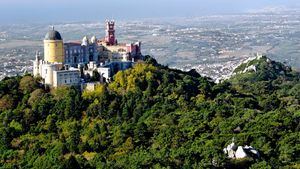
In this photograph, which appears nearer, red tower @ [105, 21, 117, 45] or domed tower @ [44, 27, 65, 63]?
domed tower @ [44, 27, 65, 63]

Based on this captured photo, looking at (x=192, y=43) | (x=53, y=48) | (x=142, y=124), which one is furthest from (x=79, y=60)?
(x=192, y=43)

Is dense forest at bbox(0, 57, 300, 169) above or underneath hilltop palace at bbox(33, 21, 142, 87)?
underneath

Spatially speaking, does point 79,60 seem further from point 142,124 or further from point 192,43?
point 192,43

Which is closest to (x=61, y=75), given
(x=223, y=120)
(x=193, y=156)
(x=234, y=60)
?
(x=223, y=120)

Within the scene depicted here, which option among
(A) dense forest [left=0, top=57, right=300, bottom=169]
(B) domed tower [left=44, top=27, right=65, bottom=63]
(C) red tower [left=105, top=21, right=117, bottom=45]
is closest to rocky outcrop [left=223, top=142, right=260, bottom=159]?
(A) dense forest [left=0, top=57, right=300, bottom=169]

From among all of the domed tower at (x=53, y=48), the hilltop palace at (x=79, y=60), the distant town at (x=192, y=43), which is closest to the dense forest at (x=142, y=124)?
the hilltop palace at (x=79, y=60)

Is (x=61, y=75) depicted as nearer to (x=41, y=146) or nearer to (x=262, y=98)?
(x=41, y=146)

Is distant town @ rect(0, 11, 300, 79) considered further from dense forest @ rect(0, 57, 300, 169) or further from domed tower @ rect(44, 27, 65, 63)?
dense forest @ rect(0, 57, 300, 169)

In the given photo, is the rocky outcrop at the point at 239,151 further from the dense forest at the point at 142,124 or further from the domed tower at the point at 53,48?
the domed tower at the point at 53,48
